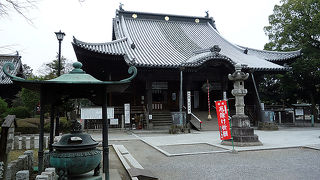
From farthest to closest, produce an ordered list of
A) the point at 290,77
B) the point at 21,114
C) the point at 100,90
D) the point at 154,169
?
the point at 290,77 → the point at 21,114 → the point at 154,169 → the point at 100,90

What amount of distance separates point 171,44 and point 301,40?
43.0 ft

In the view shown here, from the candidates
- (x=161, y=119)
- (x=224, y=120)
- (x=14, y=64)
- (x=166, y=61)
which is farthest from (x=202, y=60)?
(x=14, y=64)

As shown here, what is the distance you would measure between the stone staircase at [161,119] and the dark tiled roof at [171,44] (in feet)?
14.5

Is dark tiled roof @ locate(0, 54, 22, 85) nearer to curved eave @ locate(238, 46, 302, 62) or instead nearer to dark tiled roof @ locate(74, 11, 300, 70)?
dark tiled roof @ locate(74, 11, 300, 70)

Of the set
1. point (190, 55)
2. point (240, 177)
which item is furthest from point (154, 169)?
point (190, 55)

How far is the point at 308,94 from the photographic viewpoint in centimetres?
2438

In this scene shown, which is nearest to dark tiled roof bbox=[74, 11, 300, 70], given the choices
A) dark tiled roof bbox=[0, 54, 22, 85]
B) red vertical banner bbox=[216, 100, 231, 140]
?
red vertical banner bbox=[216, 100, 231, 140]

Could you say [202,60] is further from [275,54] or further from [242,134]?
[275,54]

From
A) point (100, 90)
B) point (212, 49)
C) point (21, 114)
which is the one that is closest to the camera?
point (100, 90)

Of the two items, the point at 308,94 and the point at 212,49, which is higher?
the point at 212,49

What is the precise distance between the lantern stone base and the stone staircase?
8.22m

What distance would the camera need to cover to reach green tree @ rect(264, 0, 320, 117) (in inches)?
850

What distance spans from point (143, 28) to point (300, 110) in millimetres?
17381

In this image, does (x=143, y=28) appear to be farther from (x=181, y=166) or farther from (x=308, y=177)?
(x=308, y=177)
